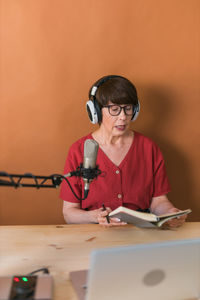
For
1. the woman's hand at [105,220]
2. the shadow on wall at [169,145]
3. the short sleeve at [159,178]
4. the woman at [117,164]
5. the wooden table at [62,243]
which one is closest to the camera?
the wooden table at [62,243]

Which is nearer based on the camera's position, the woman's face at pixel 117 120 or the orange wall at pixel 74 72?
the woman's face at pixel 117 120

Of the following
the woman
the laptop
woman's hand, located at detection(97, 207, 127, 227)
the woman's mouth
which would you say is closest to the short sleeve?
the woman

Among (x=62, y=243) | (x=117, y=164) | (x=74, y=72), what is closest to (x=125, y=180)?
(x=117, y=164)

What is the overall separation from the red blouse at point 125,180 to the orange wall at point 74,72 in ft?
1.18

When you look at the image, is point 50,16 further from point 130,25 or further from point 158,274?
point 158,274

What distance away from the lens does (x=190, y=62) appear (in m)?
2.38

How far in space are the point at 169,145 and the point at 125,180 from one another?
2.12 ft

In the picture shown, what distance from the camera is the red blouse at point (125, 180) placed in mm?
1921

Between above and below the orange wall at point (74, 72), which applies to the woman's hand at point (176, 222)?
below

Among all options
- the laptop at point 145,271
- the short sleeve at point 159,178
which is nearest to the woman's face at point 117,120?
the short sleeve at point 159,178

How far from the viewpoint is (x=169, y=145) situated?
8.05 feet

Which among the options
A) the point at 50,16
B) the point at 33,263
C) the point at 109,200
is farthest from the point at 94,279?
the point at 50,16

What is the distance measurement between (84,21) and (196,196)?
1.48m

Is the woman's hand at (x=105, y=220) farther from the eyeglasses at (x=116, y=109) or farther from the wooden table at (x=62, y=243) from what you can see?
the eyeglasses at (x=116, y=109)
